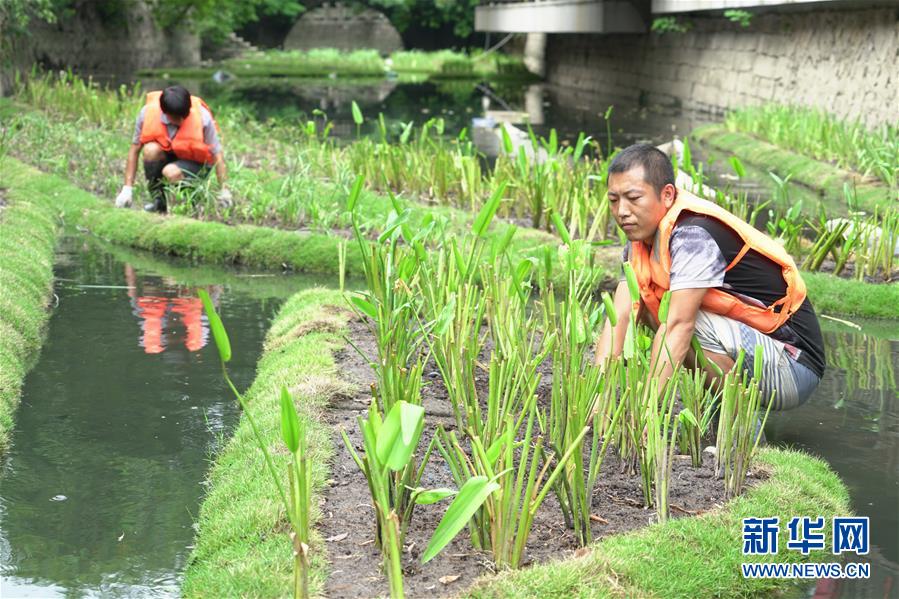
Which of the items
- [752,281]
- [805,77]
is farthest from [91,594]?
[805,77]

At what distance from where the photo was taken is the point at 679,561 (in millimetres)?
2875

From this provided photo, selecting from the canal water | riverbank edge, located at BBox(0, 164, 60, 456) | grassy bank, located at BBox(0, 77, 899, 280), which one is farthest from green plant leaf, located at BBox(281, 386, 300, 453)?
the canal water

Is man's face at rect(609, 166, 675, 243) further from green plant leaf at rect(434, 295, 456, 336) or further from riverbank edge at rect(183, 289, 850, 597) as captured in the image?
riverbank edge at rect(183, 289, 850, 597)

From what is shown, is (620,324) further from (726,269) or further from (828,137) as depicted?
(828,137)

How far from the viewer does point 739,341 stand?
367cm

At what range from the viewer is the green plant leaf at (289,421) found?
2221 millimetres

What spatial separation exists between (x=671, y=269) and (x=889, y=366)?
2119mm

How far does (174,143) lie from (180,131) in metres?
0.10

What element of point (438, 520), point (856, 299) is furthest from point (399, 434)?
point (856, 299)

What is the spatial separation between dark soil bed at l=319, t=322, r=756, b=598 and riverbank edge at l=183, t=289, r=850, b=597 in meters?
0.07

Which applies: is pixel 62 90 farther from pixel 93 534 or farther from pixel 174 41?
pixel 174 41

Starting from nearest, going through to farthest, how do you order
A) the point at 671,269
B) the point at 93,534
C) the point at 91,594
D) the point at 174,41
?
the point at 91,594 → the point at 93,534 → the point at 671,269 → the point at 174,41

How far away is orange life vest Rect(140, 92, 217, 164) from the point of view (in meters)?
7.72

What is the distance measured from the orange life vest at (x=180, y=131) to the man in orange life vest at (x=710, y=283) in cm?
461
